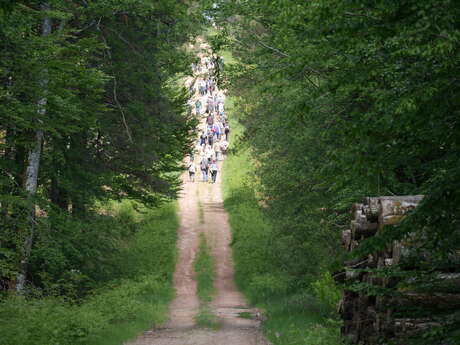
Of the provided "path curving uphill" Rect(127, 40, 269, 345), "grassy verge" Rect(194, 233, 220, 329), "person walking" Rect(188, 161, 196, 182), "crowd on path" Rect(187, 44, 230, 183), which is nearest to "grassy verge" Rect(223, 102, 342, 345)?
"path curving uphill" Rect(127, 40, 269, 345)

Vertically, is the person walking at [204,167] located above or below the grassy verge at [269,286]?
above

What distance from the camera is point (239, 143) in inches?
1074

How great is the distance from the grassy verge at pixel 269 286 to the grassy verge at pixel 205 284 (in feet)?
3.60

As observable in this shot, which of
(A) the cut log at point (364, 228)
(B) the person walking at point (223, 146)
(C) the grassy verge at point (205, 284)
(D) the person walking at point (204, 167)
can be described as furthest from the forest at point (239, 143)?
(B) the person walking at point (223, 146)

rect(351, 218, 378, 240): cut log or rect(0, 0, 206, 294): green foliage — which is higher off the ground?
rect(0, 0, 206, 294): green foliage

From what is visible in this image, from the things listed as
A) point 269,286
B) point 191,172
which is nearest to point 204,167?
point 191,172

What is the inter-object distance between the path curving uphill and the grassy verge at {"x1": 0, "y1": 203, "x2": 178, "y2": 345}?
0.49 m

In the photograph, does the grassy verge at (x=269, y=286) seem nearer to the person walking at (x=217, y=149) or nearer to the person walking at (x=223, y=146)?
the person walking at (x=217, y=149)

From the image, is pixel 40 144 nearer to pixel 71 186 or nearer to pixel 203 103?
pixel 71 186

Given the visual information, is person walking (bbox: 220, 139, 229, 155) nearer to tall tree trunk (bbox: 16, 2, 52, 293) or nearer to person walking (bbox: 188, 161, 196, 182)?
person walking (bbox: 188, 161, 196, 182)

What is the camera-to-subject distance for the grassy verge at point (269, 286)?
54.6 ft

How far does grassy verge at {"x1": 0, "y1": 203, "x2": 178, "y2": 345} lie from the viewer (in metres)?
13.9

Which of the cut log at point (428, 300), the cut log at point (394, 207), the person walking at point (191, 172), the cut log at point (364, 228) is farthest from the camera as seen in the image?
the person walking at point (191, 172)

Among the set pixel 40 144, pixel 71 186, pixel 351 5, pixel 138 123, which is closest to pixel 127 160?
pixel 138 123
